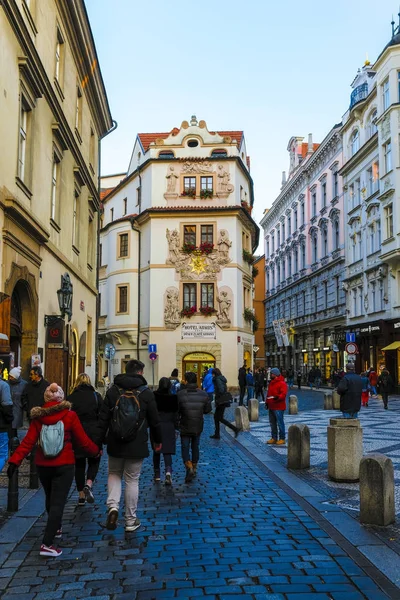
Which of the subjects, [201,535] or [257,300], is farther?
[257,300]

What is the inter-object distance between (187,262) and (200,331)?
4.45 meters

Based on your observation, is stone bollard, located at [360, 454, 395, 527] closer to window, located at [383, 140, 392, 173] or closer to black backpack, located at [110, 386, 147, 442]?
black backpack, located at [110, 386, 147, 442]

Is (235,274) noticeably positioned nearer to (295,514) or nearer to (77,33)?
(77,33)

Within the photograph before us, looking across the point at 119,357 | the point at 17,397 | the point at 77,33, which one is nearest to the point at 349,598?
the point at 17,397

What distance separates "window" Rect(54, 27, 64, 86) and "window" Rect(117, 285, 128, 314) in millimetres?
23928

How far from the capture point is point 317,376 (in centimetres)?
4850

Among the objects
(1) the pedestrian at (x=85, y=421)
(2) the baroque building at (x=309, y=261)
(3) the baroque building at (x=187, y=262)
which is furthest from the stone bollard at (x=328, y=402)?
(2) the baroque building at (x=309, y=261)

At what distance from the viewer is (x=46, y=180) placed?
17.1 metres

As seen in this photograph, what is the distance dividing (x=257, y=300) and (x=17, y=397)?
7178 centimetres

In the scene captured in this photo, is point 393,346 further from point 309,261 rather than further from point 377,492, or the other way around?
point 377,492

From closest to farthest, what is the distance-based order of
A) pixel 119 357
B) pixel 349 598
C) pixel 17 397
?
pixel 349 598
pixel 17 397
pixel 119 357

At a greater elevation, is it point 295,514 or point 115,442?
point 115,442

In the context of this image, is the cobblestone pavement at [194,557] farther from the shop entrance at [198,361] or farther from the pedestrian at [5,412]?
the shop entrance at [198,361]

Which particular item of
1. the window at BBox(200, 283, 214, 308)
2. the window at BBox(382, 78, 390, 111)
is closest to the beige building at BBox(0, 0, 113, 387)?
the window at BBox(200, 283, 214, 308)
